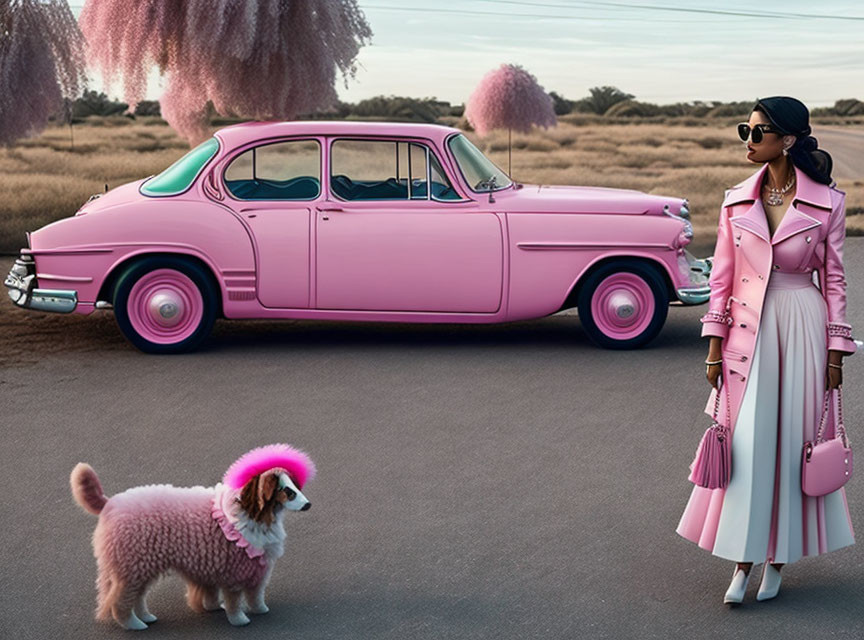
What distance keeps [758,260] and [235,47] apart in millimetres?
12721

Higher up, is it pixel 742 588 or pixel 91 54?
pixel 91 54

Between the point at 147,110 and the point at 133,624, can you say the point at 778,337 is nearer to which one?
the point at 133,624

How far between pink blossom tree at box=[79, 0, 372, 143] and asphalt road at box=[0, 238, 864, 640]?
21.2 ft

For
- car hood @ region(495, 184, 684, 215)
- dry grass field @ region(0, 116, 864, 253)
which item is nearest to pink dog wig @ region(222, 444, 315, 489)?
car hood @ region(495, 184, 684, 215)

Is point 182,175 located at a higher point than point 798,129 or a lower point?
lower

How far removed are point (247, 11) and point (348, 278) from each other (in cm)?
763

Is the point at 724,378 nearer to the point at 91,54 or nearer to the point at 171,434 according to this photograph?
the point at 171,434

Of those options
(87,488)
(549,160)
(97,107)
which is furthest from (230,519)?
(97,107)

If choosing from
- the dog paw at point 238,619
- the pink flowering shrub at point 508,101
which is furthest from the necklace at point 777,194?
the pink flowering shrub at point 508,101

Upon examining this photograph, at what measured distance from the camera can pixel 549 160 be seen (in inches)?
1401

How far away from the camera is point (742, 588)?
208 inches

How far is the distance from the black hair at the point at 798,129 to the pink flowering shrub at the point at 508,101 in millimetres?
22850

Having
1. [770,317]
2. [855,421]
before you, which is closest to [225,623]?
A: [770,317]

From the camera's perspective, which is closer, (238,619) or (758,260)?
(238,619)
